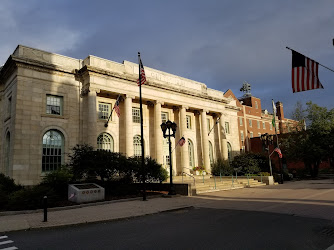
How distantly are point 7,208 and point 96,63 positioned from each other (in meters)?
17.0

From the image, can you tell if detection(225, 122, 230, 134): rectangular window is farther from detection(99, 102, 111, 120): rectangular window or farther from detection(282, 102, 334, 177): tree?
detection(99, 102, 111, 120): rectangular window

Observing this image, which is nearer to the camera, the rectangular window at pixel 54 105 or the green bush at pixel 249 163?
the rectangular window at pixel 54 105

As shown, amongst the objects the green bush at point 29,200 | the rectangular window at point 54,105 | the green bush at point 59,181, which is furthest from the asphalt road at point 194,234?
the rectangular window at point 54,105

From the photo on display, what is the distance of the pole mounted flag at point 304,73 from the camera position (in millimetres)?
11234

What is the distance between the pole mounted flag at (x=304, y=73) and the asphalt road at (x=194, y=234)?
221 inches

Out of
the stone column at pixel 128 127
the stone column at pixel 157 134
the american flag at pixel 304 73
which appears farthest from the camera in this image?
the stone column at pixel 157 134

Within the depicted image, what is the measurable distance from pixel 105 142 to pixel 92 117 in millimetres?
3623

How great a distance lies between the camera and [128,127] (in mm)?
26812

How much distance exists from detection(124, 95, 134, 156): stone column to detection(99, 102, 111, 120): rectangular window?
2034mm

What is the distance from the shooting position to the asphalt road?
21.3 feet

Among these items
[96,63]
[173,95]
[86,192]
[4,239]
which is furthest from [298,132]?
[4,239]

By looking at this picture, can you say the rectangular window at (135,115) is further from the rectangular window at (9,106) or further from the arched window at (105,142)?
the rectangular window at (9,106)

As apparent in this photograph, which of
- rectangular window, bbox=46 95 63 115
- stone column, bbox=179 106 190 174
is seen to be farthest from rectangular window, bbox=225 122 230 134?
rectangular window, bbox=46 95 63 115

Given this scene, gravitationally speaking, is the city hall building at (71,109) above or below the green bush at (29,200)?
above
